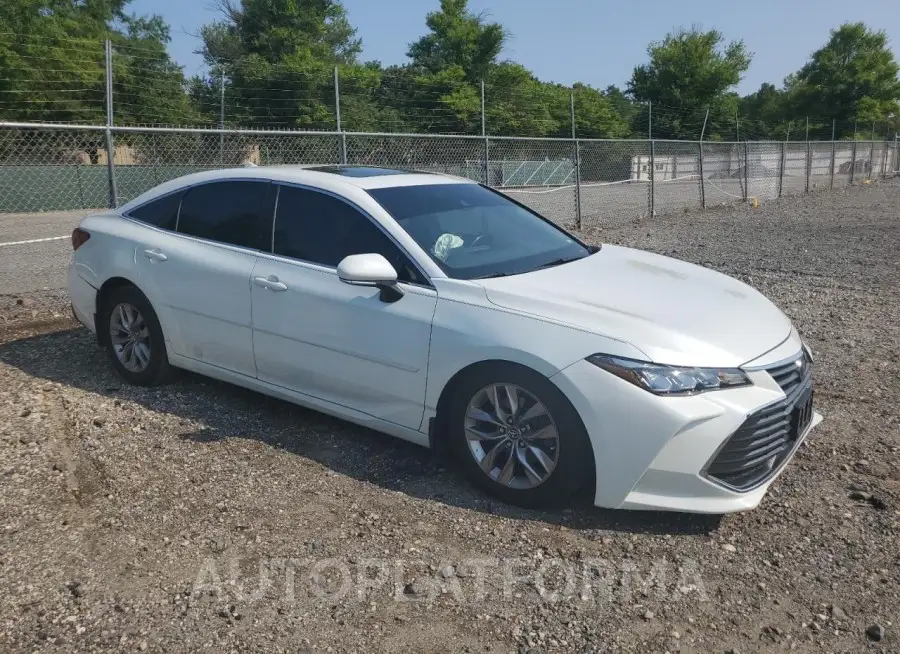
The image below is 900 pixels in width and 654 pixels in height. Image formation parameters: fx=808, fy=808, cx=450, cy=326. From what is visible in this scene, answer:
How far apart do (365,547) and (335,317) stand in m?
1.24

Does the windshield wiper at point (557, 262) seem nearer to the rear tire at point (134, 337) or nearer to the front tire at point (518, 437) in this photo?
the front tire at point (518, 437)

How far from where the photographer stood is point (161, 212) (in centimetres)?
511

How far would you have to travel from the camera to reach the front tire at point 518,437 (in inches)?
132

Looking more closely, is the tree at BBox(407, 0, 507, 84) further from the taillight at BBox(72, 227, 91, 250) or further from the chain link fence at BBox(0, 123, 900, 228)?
the taillight at BBox(72, 227, 91, 250)

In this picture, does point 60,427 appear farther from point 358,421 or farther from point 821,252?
point 821,252

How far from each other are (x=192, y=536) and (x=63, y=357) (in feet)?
10.4

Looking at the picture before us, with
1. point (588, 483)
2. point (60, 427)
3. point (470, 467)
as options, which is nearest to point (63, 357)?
point (60, 427)

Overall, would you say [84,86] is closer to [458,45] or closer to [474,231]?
[474,231]

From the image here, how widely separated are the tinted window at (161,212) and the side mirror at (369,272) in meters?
1.77

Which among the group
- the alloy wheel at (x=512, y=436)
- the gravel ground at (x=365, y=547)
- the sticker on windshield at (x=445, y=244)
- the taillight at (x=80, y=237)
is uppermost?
the sticker on windshield at (x=445, y=244)

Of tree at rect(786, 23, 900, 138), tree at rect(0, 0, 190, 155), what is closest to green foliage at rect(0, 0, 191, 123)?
tree at rect(0, 0, 190, 155)

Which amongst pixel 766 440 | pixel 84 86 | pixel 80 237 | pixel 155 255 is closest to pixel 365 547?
pixel 766 440

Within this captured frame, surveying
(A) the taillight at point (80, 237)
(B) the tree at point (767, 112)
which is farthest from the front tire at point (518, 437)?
(B) the tree at point (767, 112)

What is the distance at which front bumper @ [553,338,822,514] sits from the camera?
3.16 meters
